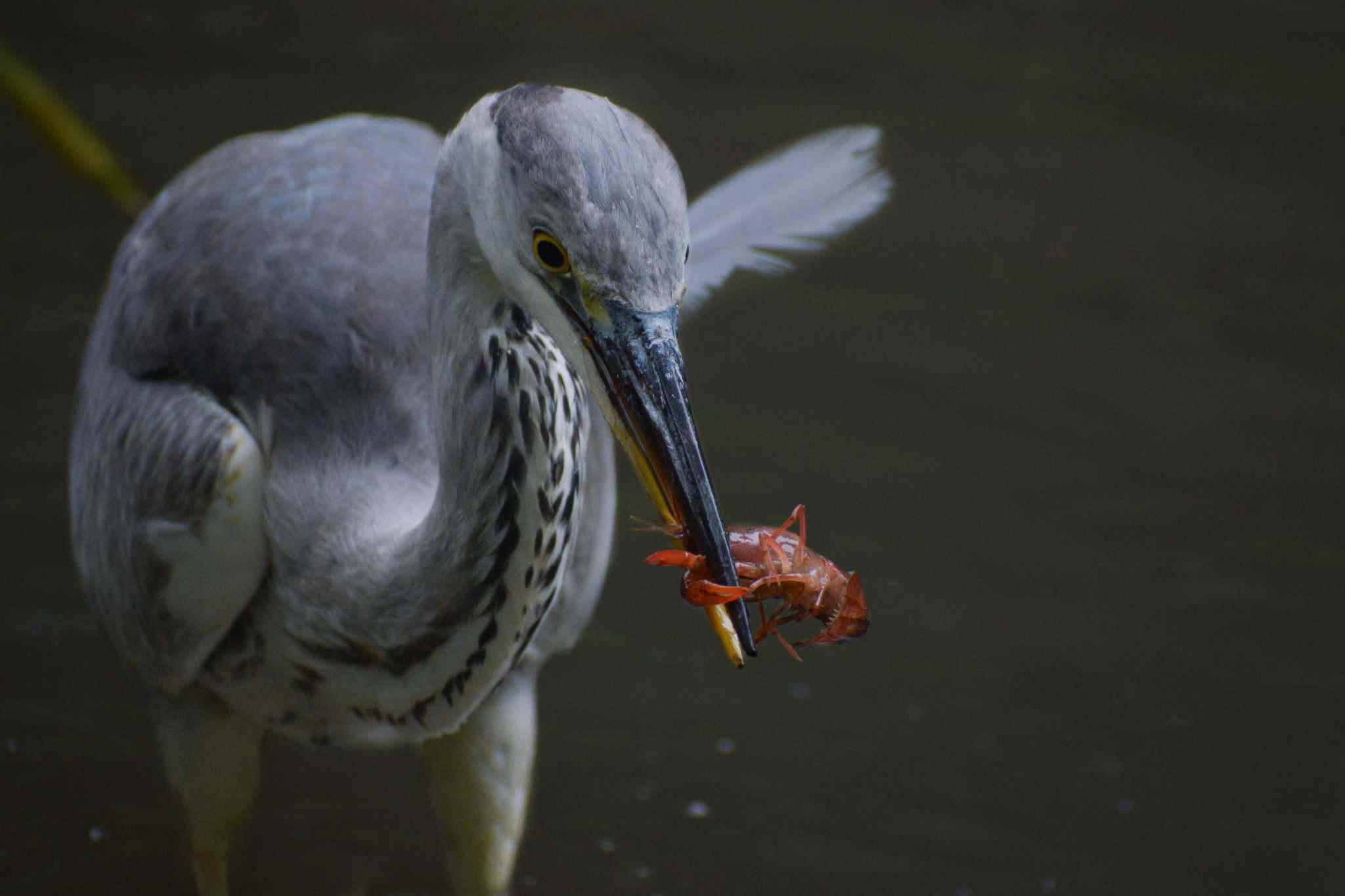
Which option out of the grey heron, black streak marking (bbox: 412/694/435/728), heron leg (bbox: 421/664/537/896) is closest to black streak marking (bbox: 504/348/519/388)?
the grey heron

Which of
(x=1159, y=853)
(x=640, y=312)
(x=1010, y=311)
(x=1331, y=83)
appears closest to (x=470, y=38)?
(x=1010, y=311)

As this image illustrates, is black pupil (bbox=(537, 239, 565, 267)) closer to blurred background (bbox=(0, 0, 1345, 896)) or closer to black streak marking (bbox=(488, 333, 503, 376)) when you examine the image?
black streak marking (bbox=(488, 333, 503, 376))

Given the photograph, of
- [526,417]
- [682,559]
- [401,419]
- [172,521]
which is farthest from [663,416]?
[172,521]

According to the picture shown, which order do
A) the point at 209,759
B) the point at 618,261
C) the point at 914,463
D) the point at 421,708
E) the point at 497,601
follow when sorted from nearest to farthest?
the point at 618,261, the point at 497,601, the point at 421,708, the point at 209,759, the point at 914,463

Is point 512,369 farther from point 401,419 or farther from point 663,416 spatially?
point 401,419

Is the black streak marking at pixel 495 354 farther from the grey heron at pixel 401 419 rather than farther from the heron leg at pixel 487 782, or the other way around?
the heron leg at pixel 487 782

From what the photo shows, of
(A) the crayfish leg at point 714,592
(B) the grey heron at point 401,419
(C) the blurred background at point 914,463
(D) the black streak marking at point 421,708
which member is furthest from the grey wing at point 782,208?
(A) the crayfish leg at point 714,592

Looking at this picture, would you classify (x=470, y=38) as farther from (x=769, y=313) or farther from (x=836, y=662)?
(x=836, y=662)
